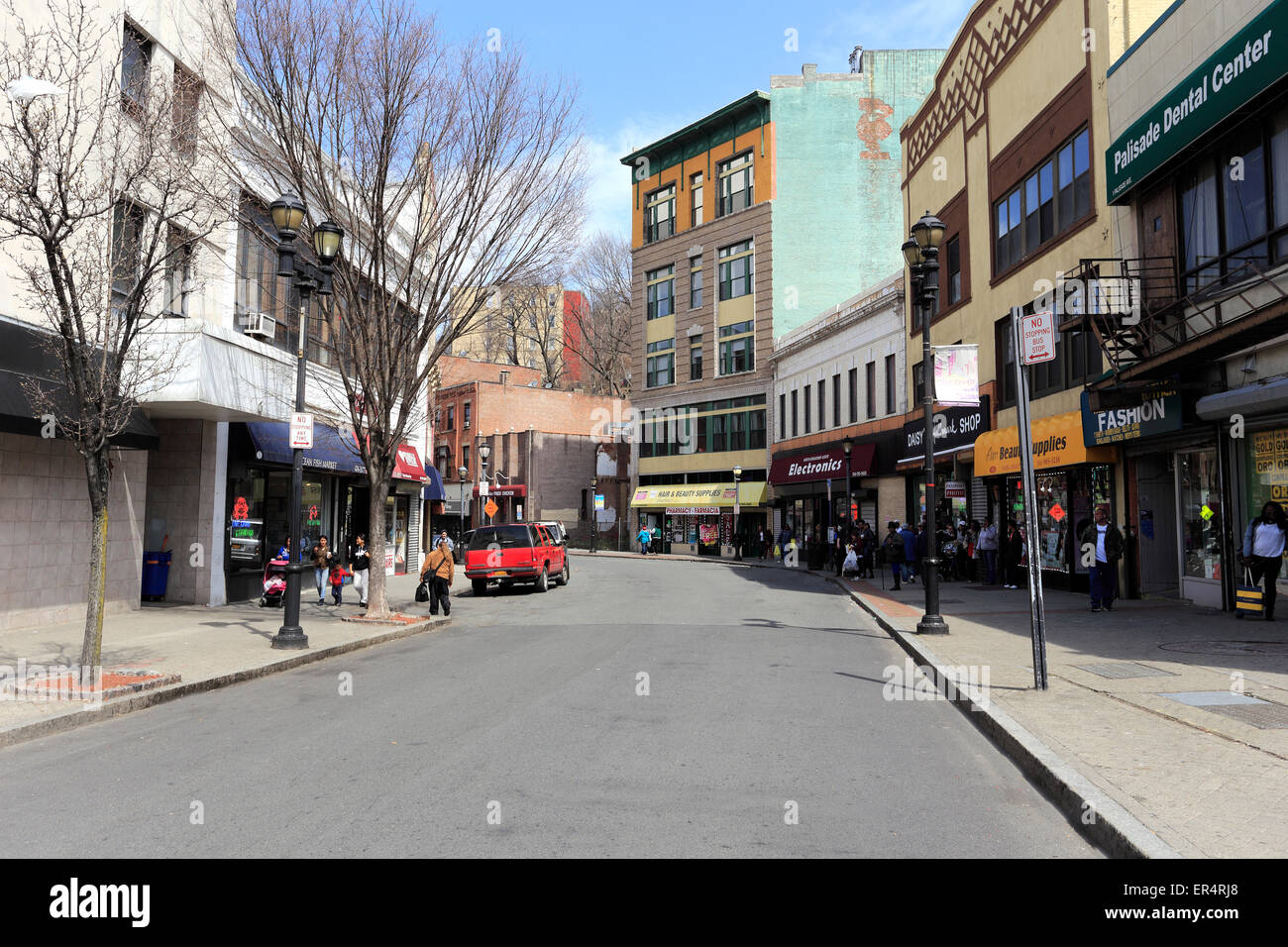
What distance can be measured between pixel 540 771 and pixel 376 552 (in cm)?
1076

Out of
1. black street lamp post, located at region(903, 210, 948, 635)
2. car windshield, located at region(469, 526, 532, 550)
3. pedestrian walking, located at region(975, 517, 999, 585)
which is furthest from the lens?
car windshield, located at region(469, 526, 532, 550)

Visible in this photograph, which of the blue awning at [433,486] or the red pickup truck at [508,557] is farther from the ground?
the blue awning at [433,486]

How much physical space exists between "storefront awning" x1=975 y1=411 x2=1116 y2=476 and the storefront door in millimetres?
1750

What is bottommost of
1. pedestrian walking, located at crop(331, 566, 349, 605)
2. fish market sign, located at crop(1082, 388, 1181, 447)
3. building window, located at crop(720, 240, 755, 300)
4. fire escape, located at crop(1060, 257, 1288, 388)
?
pedestrian walking, located at crop(331, 566, 349, 605)

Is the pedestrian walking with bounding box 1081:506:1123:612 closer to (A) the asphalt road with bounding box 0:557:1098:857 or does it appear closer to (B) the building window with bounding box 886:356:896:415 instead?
(A) the asphalt road with bounding box 0:557:1098:857

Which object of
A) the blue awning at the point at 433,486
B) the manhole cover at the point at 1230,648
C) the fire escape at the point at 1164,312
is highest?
the fire escape at the point at 1164,312

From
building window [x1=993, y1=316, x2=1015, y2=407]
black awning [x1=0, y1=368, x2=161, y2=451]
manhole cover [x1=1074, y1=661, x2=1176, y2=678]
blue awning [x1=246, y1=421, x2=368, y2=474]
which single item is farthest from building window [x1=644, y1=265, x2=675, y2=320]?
manhole cover [x1=1074, y1=661, x2=1176, y2=678]

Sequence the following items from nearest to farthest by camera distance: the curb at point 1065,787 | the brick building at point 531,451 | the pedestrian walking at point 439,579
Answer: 1. the curb at point 1065,787
2. the pedestrian walking at point 439,579
3. the brick building at point 531,451

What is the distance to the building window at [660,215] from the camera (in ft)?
175

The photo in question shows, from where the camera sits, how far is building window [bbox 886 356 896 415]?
110 ft

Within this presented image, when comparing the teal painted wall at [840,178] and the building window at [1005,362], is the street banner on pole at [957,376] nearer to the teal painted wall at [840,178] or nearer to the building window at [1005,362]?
the building window at [1005,362]

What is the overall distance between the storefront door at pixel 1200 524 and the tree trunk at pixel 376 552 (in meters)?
14.3

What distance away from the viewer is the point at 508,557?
77.3 feet

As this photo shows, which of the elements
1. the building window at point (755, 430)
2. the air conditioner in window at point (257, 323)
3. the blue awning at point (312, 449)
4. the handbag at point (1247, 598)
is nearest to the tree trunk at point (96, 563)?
the blue awning at point (312, 449)
